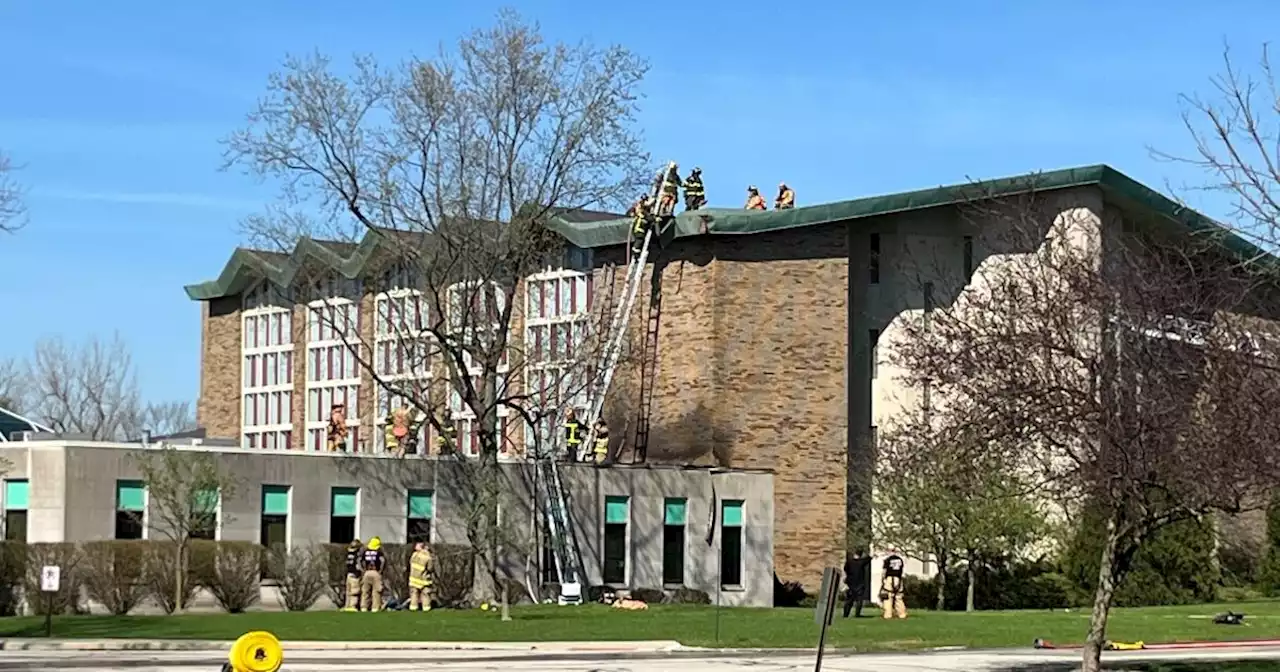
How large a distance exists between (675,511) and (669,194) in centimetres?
883

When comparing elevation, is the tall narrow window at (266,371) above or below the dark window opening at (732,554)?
above

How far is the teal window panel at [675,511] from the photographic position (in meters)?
49.8

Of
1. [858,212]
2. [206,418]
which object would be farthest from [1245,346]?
[206,418]

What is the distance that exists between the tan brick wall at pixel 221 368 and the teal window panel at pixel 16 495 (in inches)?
997

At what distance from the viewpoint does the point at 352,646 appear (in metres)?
29.8

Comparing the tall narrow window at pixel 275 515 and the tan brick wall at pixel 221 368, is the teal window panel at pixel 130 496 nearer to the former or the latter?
the tall narrow window at pixel 275 515

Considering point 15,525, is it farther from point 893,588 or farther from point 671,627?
point 893,588

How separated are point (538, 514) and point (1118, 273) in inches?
1106

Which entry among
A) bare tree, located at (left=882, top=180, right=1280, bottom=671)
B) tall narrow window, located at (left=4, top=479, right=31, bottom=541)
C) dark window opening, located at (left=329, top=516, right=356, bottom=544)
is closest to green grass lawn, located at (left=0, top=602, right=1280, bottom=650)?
tall narrow window, located at (left=4, top=479, right=31, bottom=541)

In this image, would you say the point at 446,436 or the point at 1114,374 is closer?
the point at 1114,374

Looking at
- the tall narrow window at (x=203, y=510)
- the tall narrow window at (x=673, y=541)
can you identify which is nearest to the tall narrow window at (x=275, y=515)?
the tall narrow window at (x=203, y=510)

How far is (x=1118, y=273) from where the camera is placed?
2088 cm

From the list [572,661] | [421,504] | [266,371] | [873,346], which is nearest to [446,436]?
[421,504]

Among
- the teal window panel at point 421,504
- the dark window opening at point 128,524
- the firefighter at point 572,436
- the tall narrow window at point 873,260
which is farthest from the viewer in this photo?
the tall narrow window at point 873,260
